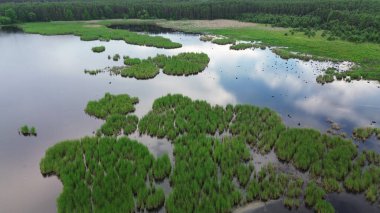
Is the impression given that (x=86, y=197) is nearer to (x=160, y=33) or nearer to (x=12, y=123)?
(x=12, y=123)

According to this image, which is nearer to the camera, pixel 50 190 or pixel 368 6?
pixel 50 190

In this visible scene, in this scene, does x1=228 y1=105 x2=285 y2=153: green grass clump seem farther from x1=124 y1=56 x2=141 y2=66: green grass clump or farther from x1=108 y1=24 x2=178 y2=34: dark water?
x1=108 y1=24 x2=178 y2=34: dark water

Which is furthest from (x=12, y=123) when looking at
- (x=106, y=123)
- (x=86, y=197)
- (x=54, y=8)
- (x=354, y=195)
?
(x=54, y=8)

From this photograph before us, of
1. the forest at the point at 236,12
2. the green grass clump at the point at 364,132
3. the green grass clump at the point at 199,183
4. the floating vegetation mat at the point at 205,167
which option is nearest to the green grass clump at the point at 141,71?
the floating vegetation mat at the point at 205,167

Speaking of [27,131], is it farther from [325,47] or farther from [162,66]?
[325,47]

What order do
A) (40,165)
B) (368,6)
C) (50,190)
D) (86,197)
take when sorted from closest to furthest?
(86,197) → (50,190) → (40,165) → (368,6)

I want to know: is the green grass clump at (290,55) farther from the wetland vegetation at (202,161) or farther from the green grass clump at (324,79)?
the green grass clump at (324,79)

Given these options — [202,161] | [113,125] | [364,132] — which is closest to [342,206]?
[202,161]

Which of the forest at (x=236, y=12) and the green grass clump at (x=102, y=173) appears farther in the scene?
the forest at (x=236, y=12)
